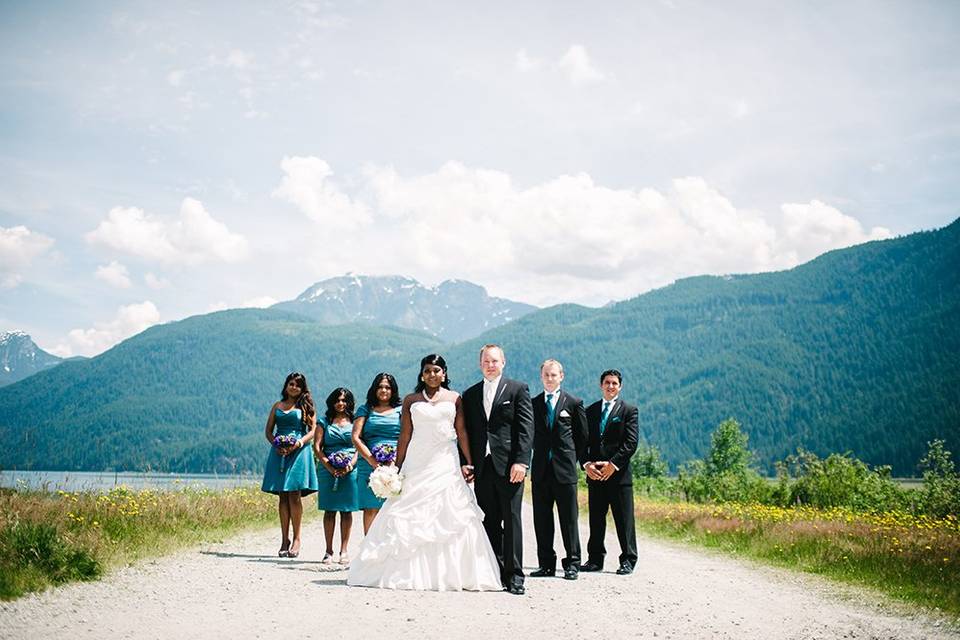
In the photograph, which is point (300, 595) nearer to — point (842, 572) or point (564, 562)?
point (564, 562)

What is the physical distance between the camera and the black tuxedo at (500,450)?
837 cm

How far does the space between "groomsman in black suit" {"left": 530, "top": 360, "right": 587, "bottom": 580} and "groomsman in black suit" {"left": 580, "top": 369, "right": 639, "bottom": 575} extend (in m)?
0.50

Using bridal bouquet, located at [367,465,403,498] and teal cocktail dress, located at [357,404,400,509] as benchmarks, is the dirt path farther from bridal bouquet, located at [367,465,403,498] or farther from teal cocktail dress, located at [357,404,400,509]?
teal cocktail dress, located at [357,404,400,509]

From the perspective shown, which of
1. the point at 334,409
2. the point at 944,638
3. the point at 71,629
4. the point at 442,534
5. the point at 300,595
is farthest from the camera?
the point at 334,409

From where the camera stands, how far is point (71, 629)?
5758mm

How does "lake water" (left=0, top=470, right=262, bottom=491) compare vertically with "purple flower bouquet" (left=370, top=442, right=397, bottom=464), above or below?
below

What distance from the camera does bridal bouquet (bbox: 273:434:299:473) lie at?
1051 centimetres

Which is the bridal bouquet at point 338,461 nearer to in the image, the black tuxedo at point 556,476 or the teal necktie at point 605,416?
the black tuxedo at point 556,476

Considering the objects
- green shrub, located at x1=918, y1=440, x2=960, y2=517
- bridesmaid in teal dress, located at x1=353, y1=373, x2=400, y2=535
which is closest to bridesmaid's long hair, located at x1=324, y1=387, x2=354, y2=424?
bridesmaid in teal dress, located at x1=353, y1=373, x2=400, y2=535

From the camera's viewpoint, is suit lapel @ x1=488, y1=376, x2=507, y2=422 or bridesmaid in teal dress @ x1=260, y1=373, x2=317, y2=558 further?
bridesmaid in teal dress @ x1=260, y1=373, x2=317, y2=558

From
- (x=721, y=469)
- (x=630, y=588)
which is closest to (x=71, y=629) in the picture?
(x=630, y=588)

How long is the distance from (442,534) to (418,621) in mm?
→ 1796

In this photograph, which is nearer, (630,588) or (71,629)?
(71,629)

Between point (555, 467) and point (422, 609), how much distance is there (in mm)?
3185
